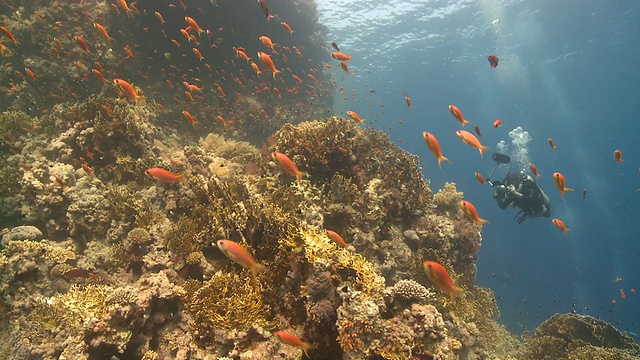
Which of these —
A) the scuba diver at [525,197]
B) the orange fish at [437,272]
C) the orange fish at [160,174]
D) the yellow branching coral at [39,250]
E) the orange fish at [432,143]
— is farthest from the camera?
the scuba diver at [525,197]

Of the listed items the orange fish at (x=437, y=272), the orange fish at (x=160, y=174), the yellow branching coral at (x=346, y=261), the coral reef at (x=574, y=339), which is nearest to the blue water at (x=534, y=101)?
the coral reef at (x=574, y=339)

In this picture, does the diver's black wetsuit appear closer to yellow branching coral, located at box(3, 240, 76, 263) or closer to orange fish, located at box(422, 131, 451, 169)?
orange fish, located at box(422, 131, 451, 169)

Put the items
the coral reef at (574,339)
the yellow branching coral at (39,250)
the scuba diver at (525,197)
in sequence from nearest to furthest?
the yellow branching coral at (39,250), the coral reef at (574,339), the scuba diver at (525,197)

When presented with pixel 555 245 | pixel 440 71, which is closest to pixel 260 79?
pixel 440 71

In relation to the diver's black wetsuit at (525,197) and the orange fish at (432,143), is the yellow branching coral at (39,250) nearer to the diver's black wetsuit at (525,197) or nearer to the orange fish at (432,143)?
the orange fish at (432,143)

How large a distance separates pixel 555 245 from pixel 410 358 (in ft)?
420

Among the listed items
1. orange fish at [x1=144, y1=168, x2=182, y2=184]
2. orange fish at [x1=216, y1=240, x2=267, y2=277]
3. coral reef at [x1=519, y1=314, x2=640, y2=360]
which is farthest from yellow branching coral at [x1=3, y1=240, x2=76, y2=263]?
coral reef at [x1=519, y1=314, x2=640, y2=360]

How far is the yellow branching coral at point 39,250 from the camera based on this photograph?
4.91 meters

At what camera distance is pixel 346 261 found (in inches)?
169

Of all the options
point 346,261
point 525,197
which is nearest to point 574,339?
point 525,197

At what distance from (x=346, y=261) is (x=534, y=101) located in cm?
9473

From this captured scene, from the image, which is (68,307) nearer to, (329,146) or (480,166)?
(329,146)

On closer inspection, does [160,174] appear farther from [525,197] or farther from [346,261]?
[525,197]

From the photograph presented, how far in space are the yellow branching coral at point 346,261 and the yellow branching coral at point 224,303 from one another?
88cm
